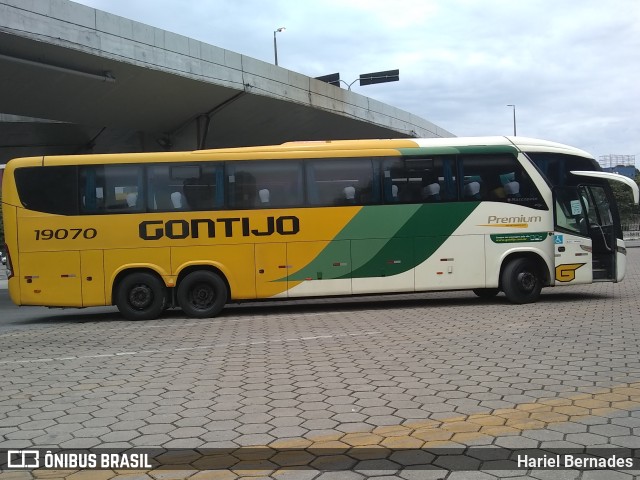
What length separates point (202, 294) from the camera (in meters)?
11.5

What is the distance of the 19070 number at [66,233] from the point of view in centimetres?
1101

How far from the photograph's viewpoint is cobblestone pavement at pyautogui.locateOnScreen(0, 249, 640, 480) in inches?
151

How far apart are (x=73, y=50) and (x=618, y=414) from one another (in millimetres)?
16018

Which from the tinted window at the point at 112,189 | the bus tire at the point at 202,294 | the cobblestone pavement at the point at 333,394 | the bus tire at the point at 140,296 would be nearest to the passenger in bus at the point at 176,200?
the tinted window at the point at 112,189

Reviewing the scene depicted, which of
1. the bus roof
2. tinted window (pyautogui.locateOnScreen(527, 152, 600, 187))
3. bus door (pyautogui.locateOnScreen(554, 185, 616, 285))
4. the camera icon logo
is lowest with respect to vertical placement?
the camera icon logo

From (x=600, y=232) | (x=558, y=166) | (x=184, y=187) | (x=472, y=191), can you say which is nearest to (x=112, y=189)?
(x=184, y=187)

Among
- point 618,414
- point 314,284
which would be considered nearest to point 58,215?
point 314,284

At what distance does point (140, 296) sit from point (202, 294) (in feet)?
4.02

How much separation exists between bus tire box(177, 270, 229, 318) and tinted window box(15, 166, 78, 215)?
2612 mm

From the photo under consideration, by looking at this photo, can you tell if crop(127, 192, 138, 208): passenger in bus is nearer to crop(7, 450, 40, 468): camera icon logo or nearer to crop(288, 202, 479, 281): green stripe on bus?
crop(288, 202, 479, 281): green stripe on bus

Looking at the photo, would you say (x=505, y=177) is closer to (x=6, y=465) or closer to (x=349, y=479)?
(x=349, y=479)

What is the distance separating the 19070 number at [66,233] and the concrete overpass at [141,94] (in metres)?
6.32

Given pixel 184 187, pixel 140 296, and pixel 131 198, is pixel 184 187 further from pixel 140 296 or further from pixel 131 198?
pixel 140 296

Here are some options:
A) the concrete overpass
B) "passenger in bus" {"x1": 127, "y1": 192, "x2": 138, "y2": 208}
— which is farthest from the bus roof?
the concrete overpass
